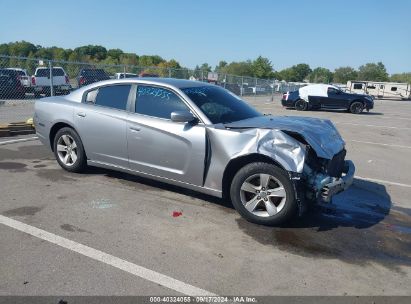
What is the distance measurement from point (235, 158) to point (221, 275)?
152 cm

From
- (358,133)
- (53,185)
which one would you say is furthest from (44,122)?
(358,133)

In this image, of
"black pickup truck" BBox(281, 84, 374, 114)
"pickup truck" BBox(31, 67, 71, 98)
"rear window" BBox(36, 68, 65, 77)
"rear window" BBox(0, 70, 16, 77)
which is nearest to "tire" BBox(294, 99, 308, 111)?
"black pickup truck" BBox(281, 84, 374, 114)

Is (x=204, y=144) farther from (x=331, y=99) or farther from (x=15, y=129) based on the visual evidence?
(x=331, y=99)

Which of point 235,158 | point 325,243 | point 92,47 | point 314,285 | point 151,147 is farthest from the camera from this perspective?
point 92,47

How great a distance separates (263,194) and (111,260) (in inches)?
70.8

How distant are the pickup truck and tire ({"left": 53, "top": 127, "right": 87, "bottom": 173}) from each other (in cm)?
1114

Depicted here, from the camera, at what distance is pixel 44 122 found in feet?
20.9

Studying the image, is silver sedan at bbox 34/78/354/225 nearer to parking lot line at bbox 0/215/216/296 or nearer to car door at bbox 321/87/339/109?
parking lot line at bbox 0/215/216/296

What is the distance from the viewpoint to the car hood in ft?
14.5

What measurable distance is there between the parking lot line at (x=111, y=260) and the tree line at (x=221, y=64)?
9047 cm

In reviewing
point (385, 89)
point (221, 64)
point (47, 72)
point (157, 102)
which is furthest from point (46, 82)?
point (221, 64)

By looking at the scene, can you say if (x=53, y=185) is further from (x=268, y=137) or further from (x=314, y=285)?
(x=314, y=285)

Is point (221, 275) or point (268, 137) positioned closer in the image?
point (221, 275)

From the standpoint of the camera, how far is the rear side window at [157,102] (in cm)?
507
